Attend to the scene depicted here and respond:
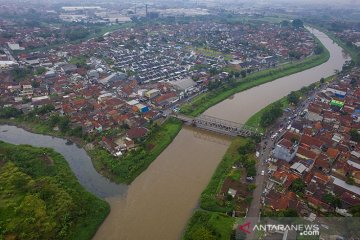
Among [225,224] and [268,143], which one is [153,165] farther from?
[268,143]

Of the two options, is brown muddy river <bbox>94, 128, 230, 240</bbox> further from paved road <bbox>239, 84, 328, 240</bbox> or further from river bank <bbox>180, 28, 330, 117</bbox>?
river bank <bbox>180, 28, 330, 117</bbox>

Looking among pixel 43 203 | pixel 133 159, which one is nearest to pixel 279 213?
pixel 133 159

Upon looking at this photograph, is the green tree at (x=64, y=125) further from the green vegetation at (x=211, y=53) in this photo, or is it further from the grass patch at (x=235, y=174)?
the green vegetation at (x=211, y=53)

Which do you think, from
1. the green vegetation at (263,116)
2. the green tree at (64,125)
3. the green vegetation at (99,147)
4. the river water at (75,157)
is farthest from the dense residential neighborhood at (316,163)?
the green tree at (64,125)

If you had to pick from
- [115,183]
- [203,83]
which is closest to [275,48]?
[203,83]

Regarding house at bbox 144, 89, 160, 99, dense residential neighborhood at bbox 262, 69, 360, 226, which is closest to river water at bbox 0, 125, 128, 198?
dense residential neighborhood at bbox 262, 69, 360, 226

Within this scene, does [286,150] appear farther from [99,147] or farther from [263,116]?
[99,147]
